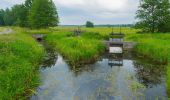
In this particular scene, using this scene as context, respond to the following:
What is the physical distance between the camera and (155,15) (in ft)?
176

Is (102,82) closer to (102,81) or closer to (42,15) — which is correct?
(102,81)

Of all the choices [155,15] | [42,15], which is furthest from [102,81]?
[42,15]

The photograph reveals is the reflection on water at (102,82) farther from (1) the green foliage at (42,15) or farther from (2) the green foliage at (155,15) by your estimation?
(1) the green foliage at (42,15)

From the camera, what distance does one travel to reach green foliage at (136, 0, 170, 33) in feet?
176

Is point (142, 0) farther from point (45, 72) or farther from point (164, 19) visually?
point (45, 72)

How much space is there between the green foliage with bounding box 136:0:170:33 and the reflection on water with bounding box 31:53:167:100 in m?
23.7

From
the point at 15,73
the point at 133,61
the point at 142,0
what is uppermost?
the point at 142,0

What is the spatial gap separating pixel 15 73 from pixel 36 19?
218ft

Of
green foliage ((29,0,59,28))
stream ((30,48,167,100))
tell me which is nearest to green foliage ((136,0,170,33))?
stream ((30,48,167,100))

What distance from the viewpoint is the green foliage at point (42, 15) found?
8450cm

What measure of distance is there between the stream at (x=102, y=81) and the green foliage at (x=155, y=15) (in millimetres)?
22583

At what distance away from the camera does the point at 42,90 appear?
20.2 metres

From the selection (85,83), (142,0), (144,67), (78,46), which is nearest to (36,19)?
(142,0)

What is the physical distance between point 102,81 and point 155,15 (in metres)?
34.0
